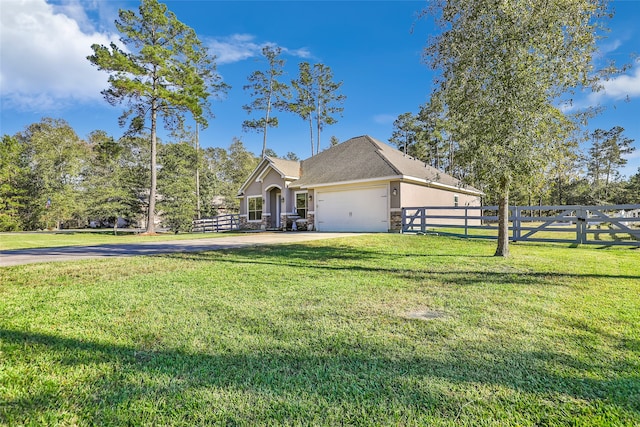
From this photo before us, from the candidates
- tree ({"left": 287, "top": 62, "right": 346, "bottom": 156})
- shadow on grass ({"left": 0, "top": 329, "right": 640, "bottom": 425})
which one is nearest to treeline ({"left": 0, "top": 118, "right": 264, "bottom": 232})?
tree ({"left": 287, "top": 62, "right": 346, "bottom": 156})

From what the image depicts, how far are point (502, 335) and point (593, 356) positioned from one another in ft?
2.23

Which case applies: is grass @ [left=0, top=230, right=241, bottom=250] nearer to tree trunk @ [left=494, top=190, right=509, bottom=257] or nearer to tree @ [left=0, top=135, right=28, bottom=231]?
tree trunk @ [left=494, top=190, right=509, bottom=257]

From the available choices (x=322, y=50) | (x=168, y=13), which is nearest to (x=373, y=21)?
(x=322, y=50)

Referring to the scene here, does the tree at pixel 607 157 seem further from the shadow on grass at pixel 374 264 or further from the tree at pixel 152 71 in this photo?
the tree at pixel 152 71

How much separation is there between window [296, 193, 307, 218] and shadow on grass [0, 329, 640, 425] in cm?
1635

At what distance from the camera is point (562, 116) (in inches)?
281

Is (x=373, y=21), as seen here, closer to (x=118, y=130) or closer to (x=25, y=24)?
(x=25, y=24)

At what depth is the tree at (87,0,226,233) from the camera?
18.1m

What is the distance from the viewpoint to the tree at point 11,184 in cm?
2606

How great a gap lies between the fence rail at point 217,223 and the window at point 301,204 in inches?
288

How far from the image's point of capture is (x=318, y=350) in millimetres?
2721

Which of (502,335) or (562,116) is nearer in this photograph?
(502,335)

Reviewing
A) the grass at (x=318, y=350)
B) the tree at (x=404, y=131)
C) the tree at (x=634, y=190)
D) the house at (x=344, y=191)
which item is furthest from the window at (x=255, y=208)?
the tree at (x=634, y=190)

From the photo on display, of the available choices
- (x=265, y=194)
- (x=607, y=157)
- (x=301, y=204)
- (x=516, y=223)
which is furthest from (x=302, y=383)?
(x=607, y=157)
